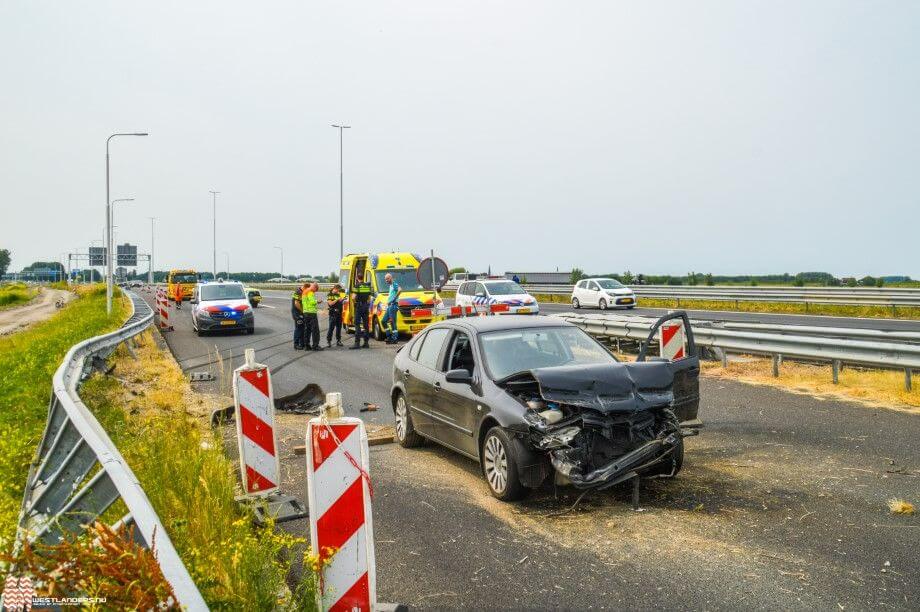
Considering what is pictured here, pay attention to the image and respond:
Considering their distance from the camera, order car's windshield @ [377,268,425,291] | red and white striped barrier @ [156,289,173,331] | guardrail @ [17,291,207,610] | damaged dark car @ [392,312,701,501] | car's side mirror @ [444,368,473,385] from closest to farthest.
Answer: guardrail @ [17,291,207,610], damaged dark car @ [392,312,701,501], car's side mirror @ [444,368,473,385], car's windshield @ [377,268,425,291], red and white striped barrier @ [156,289,173,331]


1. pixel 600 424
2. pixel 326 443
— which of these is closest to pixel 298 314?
pixel 600 424

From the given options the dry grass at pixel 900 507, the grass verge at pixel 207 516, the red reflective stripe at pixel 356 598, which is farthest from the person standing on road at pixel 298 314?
the red reflective stripe at pixel 356 598

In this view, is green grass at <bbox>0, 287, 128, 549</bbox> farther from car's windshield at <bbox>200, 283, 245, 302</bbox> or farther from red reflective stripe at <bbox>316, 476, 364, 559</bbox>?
car's windshield at <bbox>200, 283, 245, 302</bbox>

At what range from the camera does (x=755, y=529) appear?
5.66 metres

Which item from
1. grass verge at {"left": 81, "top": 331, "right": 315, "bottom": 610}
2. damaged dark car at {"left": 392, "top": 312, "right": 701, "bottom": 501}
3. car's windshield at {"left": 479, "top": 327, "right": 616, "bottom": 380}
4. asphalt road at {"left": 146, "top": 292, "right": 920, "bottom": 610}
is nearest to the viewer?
grass verge at {"left": 81, "top": 331, "right": 315, "bottom": 610}

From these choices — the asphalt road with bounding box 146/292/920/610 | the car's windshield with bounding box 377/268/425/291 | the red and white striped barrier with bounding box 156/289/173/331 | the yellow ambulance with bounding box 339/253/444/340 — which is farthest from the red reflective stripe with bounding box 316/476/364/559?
the red and white striped barrier with bounding box 156/289/173/331

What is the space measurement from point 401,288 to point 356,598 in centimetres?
1918

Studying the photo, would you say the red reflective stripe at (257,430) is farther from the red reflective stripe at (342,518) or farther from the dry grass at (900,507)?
the dry grass at (900,507)

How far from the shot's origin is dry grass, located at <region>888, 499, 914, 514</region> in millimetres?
5969

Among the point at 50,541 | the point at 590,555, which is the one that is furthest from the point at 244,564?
the point at 590,555

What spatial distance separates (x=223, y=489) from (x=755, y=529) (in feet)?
13.1

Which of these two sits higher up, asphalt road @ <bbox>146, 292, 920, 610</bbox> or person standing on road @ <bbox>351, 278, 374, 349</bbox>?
person standing on road @ <bbox>351, 278, 374, 349</bbox>

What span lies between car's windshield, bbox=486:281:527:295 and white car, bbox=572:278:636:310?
905 centimetres

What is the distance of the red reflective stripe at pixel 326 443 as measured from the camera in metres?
4.04
